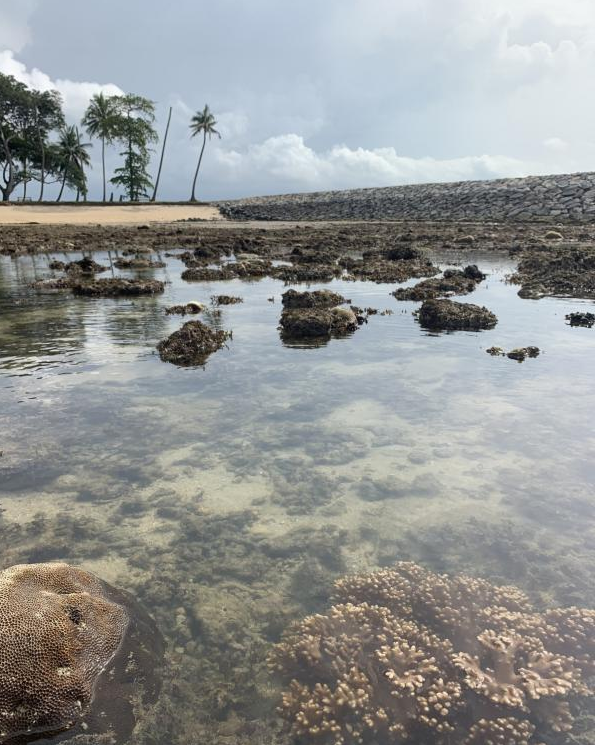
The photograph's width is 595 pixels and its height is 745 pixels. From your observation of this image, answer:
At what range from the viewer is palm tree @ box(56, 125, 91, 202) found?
256 feet

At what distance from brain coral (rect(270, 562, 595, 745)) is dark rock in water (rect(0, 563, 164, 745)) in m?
0.87

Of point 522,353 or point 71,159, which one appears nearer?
point 522,353

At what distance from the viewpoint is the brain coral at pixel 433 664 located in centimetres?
282

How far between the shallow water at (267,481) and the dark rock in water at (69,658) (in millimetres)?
188

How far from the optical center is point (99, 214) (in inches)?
2452

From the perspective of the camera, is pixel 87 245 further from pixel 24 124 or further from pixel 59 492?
pixel 24 124

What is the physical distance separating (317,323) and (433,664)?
27.9 ft

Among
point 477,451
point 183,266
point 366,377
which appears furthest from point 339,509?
point 183,266

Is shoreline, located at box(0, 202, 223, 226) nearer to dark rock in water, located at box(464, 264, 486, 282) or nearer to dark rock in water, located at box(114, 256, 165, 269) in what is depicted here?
dark rock in water, located at box(114, 256, 165, 269)

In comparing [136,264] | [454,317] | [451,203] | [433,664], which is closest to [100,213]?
[451,203]

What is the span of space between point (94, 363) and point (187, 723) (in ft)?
23.1

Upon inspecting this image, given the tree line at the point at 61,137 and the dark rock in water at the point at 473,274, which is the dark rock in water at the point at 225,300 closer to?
the dark rock in water at the point at 473,274

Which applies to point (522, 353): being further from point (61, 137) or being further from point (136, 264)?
point (61, 137)

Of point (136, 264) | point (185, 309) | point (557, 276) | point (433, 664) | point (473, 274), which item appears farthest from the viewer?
point (136, 264)
